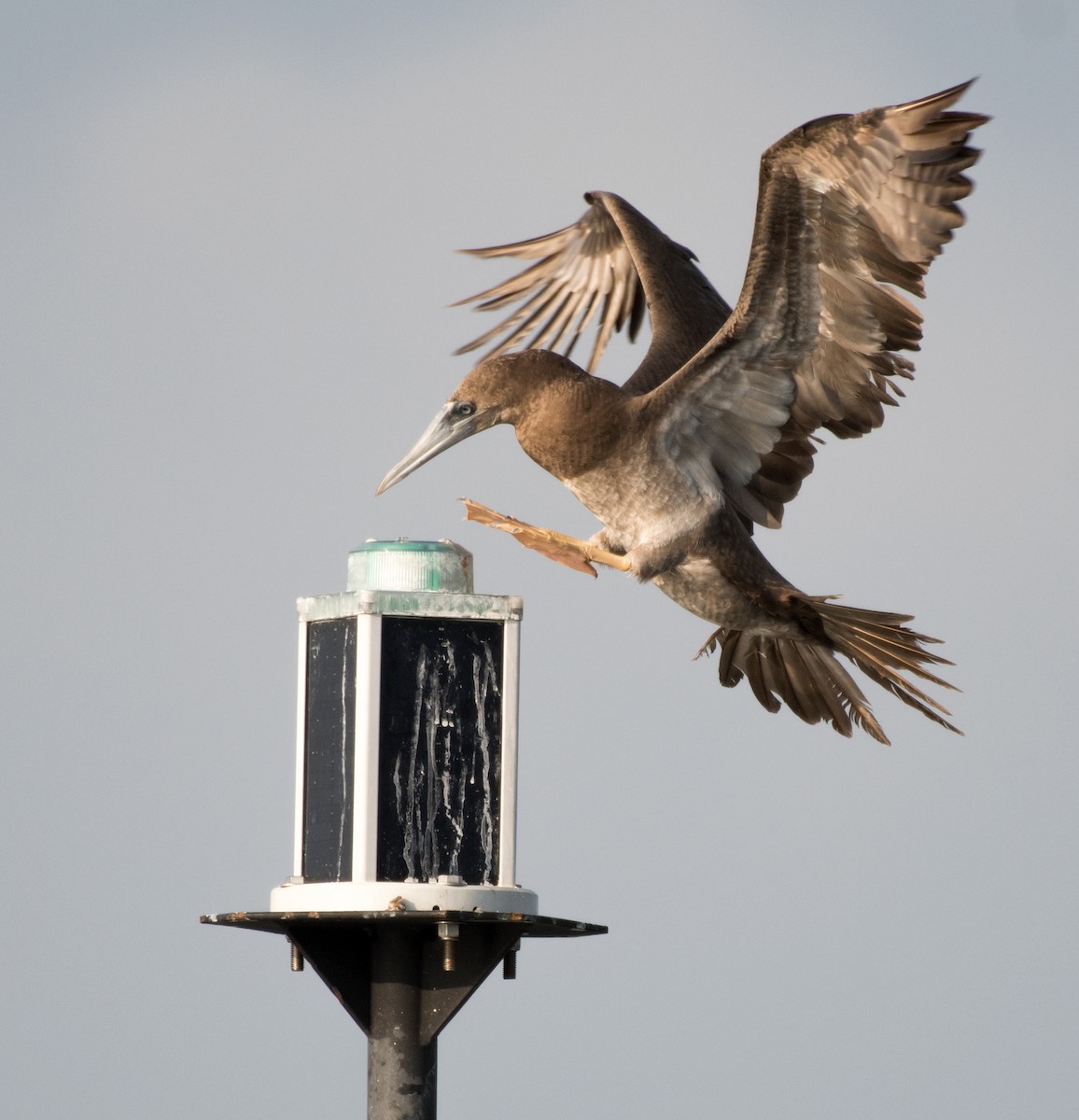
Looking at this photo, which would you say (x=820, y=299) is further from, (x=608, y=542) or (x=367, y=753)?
(x=367, y=753)

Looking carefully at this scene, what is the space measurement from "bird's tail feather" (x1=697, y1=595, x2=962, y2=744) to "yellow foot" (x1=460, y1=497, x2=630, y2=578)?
0.81 m

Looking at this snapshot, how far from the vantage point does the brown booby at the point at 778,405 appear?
6.47 meters

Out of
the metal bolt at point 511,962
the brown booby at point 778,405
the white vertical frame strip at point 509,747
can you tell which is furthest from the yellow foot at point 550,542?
the metal bolt at point 511,962

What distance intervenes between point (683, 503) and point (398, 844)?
181cm

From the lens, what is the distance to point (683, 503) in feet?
23.3

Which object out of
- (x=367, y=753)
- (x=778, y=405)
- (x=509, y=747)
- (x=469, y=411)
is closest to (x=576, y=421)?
(x=469, y=411)

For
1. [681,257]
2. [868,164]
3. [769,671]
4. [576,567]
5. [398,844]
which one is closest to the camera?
[398,844]

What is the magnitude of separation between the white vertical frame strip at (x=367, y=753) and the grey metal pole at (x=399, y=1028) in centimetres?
31

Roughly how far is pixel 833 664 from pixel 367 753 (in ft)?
7.77

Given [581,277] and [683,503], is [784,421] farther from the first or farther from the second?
[581,277]

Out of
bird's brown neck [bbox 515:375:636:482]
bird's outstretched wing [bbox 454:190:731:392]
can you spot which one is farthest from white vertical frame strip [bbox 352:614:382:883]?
bird's outstretched wing [bbox 454:190:731:392]

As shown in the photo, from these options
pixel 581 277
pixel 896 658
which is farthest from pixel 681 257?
pixel 896 658

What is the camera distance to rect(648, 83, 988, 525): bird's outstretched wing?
641cm

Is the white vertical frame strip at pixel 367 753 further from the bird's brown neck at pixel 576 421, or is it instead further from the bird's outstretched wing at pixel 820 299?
the bird's outstretched wing at pixel 820 299
